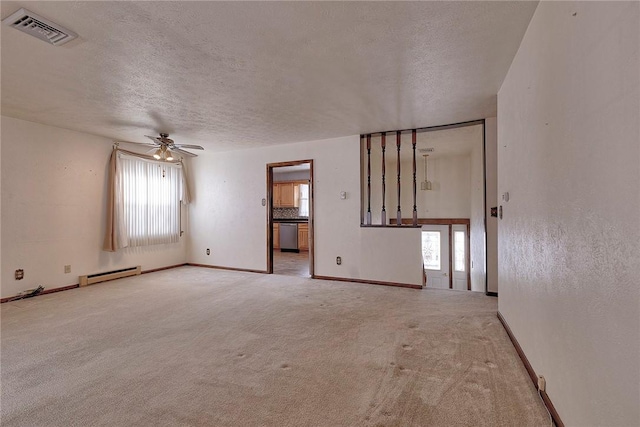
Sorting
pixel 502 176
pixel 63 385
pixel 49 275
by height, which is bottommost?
pixel 63 385

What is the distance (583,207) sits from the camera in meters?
1.26

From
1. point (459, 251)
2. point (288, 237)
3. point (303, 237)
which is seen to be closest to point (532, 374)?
point (459, 251)

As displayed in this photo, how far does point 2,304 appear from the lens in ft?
12.2

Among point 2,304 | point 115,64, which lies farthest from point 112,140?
point 115,64

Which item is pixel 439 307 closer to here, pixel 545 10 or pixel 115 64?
pixel 545 10

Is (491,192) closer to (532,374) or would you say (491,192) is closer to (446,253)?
(532,374)

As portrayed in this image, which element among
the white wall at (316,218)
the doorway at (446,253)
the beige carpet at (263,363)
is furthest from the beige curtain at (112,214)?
the doorway at (446,253)

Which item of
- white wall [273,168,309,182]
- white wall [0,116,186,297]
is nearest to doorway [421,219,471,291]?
white wall [273,168,309,182]

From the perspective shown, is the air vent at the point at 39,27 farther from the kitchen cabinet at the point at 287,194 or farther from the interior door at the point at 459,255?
the interior door at the point at 459,255

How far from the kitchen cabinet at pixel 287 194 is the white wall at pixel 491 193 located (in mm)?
A: 6179

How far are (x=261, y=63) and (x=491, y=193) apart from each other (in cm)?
334

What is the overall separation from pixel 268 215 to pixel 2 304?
12.1 feet

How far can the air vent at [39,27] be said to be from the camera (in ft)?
6.10

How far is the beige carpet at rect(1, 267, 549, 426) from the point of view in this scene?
1.66 m
